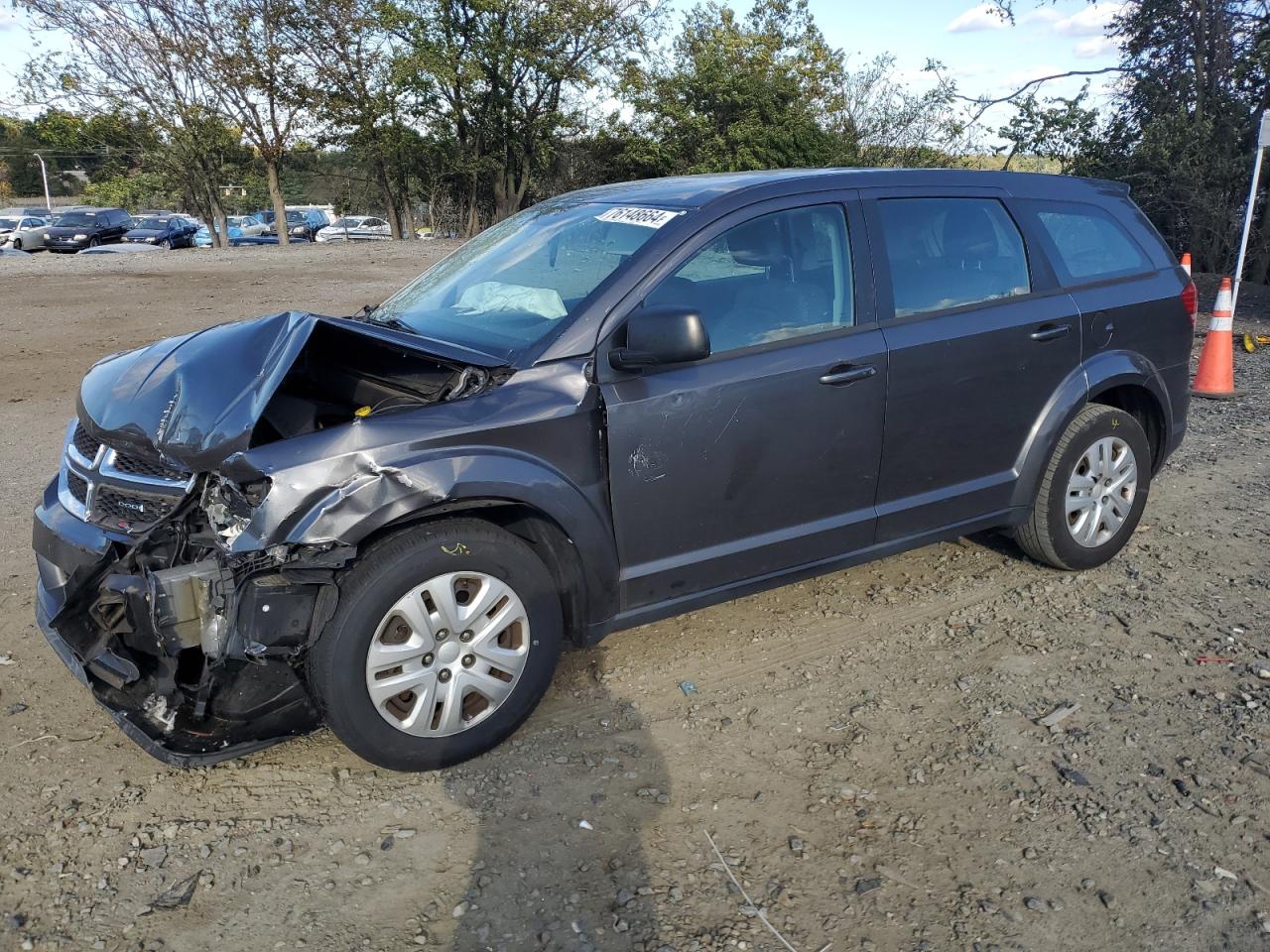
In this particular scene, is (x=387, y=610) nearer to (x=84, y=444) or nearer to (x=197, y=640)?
(x=197, y=640)

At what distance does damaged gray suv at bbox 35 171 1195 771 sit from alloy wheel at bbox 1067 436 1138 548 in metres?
0.02

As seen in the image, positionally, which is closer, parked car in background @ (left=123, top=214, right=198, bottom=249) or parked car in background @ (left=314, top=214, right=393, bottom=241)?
parked car in background @ (left=123, top=214, right=198, bottom=249)

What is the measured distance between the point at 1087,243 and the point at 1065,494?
3.91ft

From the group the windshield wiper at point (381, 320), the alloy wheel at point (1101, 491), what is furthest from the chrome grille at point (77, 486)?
the alloy wheel at point (1101, 491)

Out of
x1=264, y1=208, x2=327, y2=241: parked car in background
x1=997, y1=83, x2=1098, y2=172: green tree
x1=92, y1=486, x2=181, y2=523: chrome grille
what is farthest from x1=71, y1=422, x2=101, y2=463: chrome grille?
x1=264, y1=208, x2=327, y2=241: parked car in background

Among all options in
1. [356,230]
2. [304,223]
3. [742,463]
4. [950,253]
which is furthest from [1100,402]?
[304,223]

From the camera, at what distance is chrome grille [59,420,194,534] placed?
3.32 meters

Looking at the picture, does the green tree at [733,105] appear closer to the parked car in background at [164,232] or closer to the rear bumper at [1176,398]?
the parked car in background at [164,232]

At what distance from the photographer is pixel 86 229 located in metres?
31.8

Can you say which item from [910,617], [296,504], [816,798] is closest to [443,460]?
[296,504]

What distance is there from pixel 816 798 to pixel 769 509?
1.09 metres

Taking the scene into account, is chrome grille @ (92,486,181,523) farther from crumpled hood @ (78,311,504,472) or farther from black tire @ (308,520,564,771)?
black tire @ (308,520,564,771)

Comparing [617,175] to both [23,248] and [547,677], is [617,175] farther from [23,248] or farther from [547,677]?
[547,677]

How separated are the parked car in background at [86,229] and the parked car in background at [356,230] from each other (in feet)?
20.3
